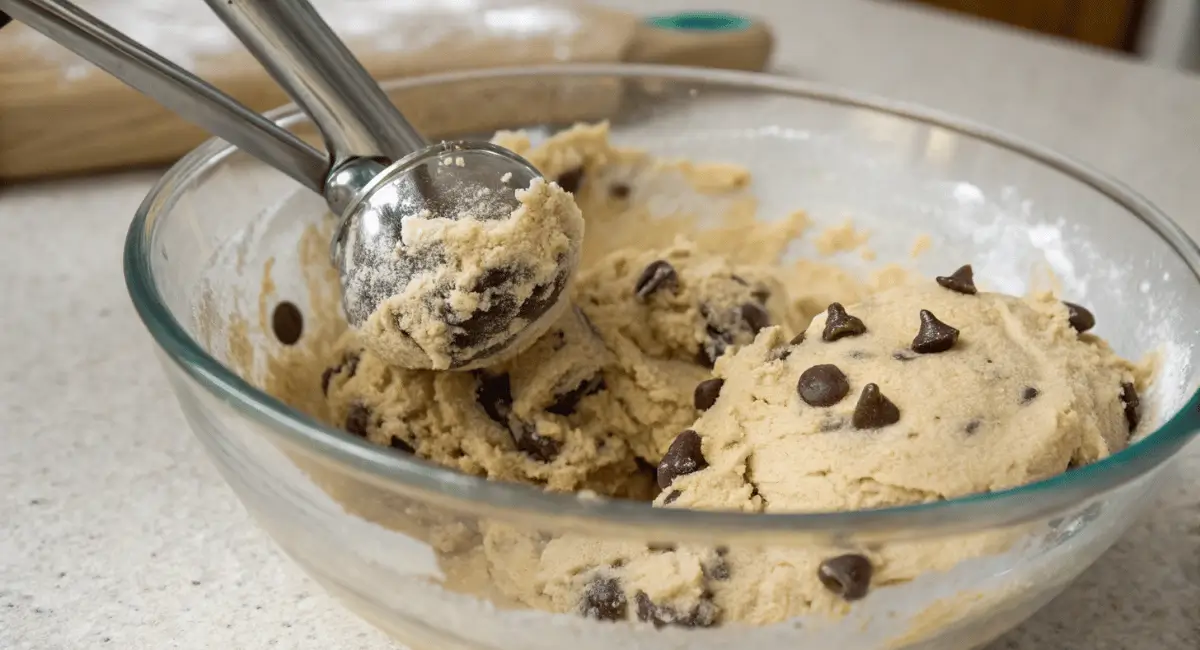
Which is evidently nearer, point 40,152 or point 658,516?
point 658,516

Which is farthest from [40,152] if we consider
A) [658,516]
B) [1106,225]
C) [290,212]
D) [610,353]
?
[1106,225]

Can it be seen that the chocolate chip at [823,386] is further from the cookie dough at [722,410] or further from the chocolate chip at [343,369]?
the chocolate chip at [343,369]

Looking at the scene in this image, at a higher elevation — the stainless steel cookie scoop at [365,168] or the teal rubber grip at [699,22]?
the teal rubber grip at [699,22]

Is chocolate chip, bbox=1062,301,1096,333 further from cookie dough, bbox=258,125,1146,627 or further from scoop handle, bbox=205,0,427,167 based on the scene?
scoop handle, bbox=205,0,427,167

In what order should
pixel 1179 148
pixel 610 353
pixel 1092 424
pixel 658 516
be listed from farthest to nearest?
1. pixel 1179 148
2. pixel 610 353
3. pixel 1092 424
4. pixel 658 516

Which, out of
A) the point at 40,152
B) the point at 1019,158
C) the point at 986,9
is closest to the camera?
the point at 1019,158

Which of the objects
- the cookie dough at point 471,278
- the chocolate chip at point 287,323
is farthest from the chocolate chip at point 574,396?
the chocolate chip at point 287,323

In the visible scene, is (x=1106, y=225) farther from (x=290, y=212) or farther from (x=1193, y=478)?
(x=290, y=212)
